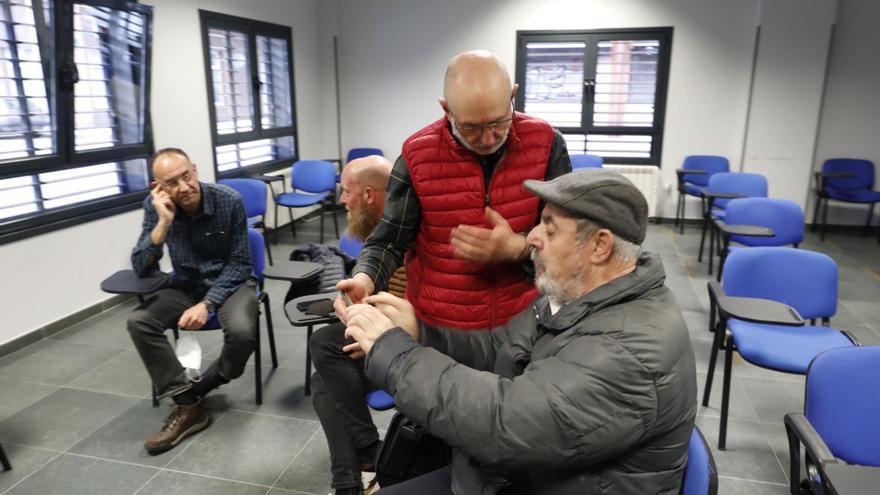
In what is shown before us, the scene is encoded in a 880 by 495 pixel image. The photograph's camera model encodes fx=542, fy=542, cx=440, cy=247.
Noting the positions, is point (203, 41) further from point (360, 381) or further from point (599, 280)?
point (599, 280)

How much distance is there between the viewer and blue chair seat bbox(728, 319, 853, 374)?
2080 mm

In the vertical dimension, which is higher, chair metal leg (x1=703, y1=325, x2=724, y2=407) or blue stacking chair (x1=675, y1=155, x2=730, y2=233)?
blue stacking chair (x1=675, y1=155, x2=730, y2=233)

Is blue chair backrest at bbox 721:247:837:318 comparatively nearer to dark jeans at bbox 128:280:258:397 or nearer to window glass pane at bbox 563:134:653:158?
dark jeans at bbox 128:280:258:397

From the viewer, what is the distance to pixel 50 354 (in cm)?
318

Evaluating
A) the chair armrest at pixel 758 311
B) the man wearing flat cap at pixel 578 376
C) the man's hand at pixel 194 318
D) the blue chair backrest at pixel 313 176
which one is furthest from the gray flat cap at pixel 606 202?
the blue chair backrest at pixel 313 176

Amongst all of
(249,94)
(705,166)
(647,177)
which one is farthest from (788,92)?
(249,94)

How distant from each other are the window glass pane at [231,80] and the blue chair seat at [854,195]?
6.16 metres

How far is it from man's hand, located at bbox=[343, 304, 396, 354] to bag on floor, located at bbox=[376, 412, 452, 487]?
0.48 metres

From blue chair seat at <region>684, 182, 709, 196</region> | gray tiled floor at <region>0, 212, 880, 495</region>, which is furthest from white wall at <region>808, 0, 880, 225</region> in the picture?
gray tiled floor at <region>0, 212, 880, 495</region>

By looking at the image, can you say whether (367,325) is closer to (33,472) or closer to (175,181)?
(175,181)

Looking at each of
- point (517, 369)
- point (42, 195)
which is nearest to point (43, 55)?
point (42, 195)

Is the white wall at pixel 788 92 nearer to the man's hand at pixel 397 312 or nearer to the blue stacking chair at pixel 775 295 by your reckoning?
the blue stacking chair at pixel 775 295

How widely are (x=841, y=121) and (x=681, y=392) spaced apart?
6.54 m

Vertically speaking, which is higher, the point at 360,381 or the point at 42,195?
the point at 42,195
